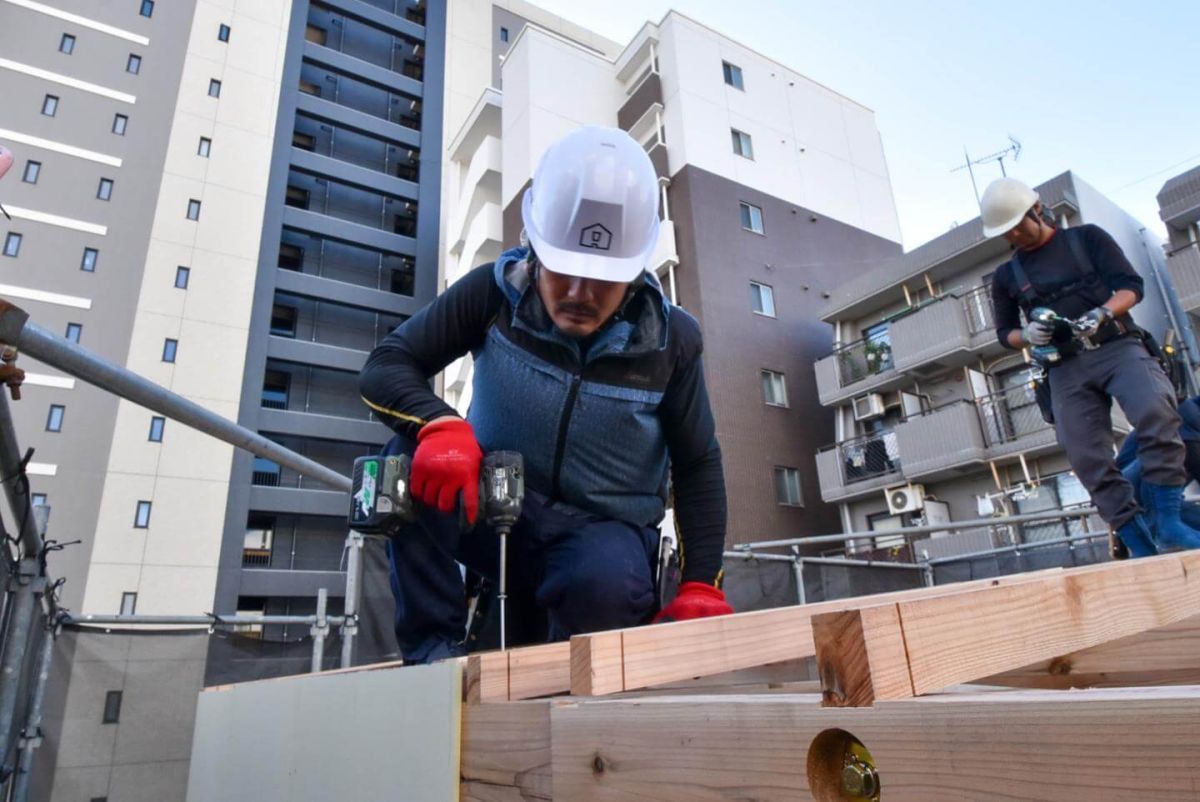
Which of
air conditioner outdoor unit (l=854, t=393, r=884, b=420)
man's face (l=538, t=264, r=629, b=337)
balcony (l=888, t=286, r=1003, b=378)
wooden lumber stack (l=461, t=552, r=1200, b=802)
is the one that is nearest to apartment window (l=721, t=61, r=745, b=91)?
balcony (l=888, t=286, r=1003, b=378)

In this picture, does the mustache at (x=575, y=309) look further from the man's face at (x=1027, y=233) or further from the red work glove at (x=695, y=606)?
the man's face at (x=1027, y=233)

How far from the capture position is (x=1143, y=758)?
1.63ft

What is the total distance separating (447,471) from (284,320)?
76.5ft

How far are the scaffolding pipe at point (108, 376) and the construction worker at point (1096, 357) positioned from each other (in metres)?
3.10

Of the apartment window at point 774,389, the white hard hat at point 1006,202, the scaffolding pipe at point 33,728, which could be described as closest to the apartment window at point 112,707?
the scaffolding pipe at point 33,728

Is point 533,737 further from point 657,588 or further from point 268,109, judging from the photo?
point 268,109

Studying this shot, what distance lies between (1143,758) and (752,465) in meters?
14.4

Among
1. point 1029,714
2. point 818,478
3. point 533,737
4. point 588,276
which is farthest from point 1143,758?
point 818,478

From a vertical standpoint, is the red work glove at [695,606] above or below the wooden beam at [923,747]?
above

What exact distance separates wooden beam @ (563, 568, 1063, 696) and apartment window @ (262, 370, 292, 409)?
75.4ft

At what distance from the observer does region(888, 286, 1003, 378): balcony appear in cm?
1323

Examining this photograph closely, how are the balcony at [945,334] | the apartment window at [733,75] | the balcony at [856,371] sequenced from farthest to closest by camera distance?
the apartment window at [733,75] → the balcony at [856,371] → the balcony at [945,334]

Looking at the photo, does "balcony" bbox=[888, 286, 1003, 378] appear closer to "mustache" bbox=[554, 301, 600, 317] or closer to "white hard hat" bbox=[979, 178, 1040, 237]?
"white hard hat" bbox=[979, 178, 1040, 237]

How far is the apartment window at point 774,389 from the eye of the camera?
50.9 feet
